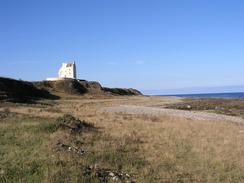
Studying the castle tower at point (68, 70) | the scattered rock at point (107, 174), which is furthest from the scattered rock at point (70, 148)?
the castle tower at point (68, 70)

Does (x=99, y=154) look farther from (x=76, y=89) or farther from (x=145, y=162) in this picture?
(x=76, y=89)

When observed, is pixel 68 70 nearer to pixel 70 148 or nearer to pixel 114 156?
pixel 70 148

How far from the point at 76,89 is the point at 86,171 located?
85413 millimetres

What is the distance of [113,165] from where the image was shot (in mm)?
13898

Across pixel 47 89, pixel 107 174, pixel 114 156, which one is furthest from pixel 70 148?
pixel 47 89

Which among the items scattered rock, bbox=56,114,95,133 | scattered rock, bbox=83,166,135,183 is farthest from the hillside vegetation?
scattered rock, bbox=83,166,135,183

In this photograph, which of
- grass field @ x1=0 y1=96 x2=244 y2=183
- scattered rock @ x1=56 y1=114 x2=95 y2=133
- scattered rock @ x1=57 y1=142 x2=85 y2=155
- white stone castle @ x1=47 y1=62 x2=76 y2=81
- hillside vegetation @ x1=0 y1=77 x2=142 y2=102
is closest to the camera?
grass field @ x1=0 y1=96 x2=244 y2=183

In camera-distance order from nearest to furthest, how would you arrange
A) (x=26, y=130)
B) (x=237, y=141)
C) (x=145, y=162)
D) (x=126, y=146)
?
(x=145, y=162) → (x=126, y=146) → (x=26, y=130) → (x=237, y=141)

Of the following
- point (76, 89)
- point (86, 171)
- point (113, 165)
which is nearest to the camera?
point (86, 171)

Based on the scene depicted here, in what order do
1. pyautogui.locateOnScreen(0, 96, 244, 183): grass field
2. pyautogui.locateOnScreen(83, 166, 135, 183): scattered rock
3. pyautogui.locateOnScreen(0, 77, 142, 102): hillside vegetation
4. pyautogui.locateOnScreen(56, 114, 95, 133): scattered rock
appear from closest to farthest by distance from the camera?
pyautogui.locateOnScreen(83, 166, 135, 183): scattered rock → pyautogui.locateOnScreen(0, 96, 244, 183): grass field → pyautogui.locateOnScreen(56, 114, 95, 133): scattered rock → pyautogui.locateOnScreen(0, 77, 142, 102): hillside vegetation

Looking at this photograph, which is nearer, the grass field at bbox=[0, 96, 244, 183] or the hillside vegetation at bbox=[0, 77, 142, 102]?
the grass field at bbox=[0, 96, 244, 183]

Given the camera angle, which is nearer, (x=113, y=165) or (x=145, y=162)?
(x=113, y=165)

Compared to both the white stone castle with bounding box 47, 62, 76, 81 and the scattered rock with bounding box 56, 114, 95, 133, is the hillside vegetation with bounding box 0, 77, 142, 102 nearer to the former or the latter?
the white stone castle with bounding box 47, 62, 76, 81

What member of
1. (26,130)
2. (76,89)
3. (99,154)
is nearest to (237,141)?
(99,154)
